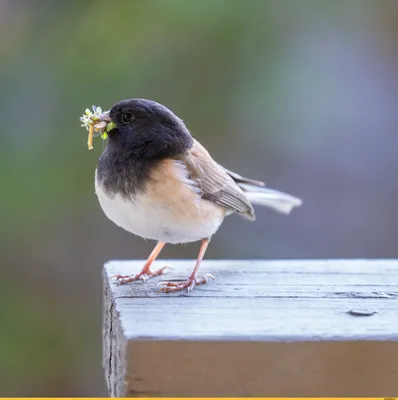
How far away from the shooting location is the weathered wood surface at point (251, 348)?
1344mm

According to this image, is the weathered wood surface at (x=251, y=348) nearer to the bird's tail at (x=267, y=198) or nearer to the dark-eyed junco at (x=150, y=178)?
the dark-eyed junco at (x=150, y=178)

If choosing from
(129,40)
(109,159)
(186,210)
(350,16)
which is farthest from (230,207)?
(350,16)

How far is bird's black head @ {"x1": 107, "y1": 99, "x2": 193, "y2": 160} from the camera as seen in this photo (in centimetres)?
200

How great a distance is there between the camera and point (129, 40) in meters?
3.31

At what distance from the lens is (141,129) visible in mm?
1995

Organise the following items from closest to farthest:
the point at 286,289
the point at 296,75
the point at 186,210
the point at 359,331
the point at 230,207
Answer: the point at 359,331 < the point at 286,289 < the point at 186,210 < the point at 230,207 < the point at 296,75

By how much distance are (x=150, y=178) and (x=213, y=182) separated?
28cm

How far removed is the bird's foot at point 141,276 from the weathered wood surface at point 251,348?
0.22 meters

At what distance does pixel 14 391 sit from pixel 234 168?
143 cm

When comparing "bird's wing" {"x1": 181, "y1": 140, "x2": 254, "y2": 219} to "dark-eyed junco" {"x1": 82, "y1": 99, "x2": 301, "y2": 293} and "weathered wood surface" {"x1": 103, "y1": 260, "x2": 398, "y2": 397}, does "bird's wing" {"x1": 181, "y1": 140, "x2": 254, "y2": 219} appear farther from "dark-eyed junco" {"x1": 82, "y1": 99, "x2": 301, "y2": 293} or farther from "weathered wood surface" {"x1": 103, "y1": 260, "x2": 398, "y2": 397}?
"weathered wood surface" {"x1": 103, "y1": 260, "x2": 398, "y2": 397}

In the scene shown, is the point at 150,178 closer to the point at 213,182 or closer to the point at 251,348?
the point at 213,182

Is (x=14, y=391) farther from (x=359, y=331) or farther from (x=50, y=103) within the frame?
(x=359, y=331)

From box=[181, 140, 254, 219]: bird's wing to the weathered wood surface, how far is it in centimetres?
49

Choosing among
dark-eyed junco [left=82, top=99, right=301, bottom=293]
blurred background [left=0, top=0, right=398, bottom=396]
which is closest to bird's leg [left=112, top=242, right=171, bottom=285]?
dark-eyed junco [left=82, top=99, right=301, bottom=293]
